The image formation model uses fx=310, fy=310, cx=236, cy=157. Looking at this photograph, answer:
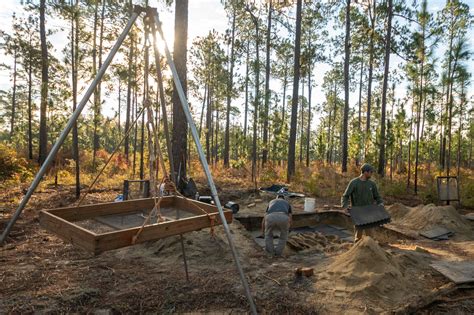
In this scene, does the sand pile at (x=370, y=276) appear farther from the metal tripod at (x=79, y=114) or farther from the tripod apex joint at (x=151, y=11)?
the tripod apex joint at (x=151, y=11)

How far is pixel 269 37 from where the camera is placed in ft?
65.8

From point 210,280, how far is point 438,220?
7.75 meters

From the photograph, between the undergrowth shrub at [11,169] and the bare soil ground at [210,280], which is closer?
the bare soil ground at [210,280]

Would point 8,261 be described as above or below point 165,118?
below

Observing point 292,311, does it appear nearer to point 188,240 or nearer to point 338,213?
point 188,240

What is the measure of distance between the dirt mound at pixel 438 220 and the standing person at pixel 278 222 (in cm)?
517

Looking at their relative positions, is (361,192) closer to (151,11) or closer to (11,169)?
(151,11)

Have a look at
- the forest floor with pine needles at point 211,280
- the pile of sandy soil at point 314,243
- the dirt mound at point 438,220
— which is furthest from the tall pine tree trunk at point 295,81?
the forest floor with pine needles at point 211,280

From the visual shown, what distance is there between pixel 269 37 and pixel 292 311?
18.8 m

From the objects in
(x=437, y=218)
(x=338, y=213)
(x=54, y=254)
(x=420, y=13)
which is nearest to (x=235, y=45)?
(x=420, y=13)

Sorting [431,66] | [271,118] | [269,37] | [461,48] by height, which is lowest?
[271,118]

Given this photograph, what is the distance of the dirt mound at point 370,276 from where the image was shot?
4.50 meters

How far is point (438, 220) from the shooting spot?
9.34 metres

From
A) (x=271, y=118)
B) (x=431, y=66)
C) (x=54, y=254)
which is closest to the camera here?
(x=54, y=254)
